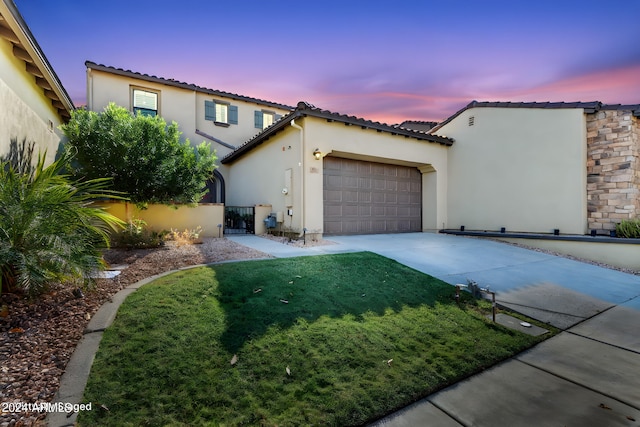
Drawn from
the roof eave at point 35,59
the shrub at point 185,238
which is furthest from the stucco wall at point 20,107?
the shrub at point 185,238

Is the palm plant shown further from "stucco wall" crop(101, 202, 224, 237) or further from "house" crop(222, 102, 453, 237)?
"house" crop(222, 102, 453, 237)

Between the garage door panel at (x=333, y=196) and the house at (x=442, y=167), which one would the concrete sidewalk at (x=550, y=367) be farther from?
the garage door panel at (x=333, y=196)

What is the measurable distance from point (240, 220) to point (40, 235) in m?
8.22

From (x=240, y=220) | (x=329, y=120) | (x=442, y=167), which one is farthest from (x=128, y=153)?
(x=442, y=167)

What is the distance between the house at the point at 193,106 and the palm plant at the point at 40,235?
986 centimetres

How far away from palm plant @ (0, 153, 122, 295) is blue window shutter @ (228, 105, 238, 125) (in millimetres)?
12283

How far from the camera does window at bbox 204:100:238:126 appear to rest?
1427cm

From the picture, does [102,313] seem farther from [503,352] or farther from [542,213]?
[542,213]

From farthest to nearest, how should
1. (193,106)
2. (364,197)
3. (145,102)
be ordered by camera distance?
(193,106) → (145,102) → (364,197)

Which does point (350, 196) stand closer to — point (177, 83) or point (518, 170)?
point (518, 170)

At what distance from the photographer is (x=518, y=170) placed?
30.3 ft

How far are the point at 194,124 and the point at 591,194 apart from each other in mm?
15503

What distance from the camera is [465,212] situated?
10484 mm

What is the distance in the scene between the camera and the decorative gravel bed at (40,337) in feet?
6.26
